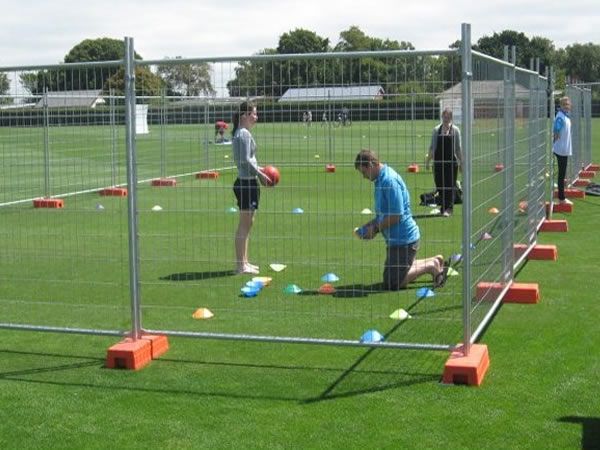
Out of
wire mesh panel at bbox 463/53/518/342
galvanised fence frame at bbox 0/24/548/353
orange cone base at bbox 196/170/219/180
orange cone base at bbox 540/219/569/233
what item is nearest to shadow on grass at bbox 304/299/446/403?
galvanised fence frame at bbox 0/24/548/353

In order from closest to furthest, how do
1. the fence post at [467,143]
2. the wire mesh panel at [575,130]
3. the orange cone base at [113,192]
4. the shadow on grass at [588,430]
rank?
the shadow on grass at [588,430]
the fence post at [467,143]
the orange cone base at [113,192]
the wire mesh panel at [575,130]

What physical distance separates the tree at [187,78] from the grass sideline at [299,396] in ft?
7.49

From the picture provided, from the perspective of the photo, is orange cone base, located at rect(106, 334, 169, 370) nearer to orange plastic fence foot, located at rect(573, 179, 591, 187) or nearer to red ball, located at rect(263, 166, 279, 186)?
red ball, located at rect(263, 166, 279, 186)

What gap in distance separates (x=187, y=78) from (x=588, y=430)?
174 inches

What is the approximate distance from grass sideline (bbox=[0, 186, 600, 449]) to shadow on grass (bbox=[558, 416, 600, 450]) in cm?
2

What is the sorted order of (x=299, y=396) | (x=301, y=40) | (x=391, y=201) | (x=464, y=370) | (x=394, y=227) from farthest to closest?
(x=301, y=40) < (x=394, y=227) < (x=391, y=201) < (x=464, y=370) < (x=299, y=396)

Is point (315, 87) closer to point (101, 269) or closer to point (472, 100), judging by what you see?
point (472, 100)

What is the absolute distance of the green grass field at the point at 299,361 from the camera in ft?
18.9

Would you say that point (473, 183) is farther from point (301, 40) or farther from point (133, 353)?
point (301, 40)

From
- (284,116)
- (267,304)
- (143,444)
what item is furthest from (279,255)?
(143,444)

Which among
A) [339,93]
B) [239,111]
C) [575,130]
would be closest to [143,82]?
[239,111]

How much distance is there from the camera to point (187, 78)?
7707mm

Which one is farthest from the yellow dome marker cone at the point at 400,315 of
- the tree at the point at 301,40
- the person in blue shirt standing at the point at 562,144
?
the tree at the point at 301,40

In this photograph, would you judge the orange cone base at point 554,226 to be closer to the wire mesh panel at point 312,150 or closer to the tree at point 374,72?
the wire mesh panel at point 312,150
